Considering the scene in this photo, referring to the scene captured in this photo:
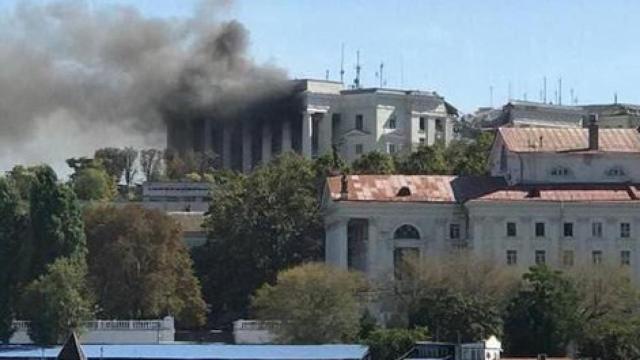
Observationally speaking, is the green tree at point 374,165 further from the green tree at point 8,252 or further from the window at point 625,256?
the green tree at point 8,252

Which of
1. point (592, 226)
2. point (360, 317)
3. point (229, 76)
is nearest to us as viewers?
point (360, 317)

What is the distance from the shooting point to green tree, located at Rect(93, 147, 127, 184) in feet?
554

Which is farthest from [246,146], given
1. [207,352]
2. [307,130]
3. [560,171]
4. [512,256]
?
[207,352]

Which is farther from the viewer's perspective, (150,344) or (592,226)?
(592,226)

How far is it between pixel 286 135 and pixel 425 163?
32.9 meters

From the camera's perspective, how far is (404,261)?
4193 inches

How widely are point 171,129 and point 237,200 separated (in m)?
48.2

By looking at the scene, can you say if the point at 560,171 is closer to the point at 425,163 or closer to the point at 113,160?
the point at 425,163

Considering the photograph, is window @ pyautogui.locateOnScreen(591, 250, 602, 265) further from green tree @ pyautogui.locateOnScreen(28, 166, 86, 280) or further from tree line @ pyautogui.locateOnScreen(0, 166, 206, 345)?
green tree @ pyautogui.locateOnScreen(28, 166, 86, 280)

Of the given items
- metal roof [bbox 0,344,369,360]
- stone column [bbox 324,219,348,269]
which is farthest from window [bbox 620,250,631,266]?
metal roof [bbox 0,344,369,360]

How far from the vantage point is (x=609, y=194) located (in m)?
111

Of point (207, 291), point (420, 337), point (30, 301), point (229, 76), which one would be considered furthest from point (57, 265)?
point (229, 76)

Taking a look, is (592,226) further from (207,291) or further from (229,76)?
(229,76)

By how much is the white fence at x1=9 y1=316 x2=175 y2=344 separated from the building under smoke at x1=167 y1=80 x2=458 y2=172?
45763 millimetres
